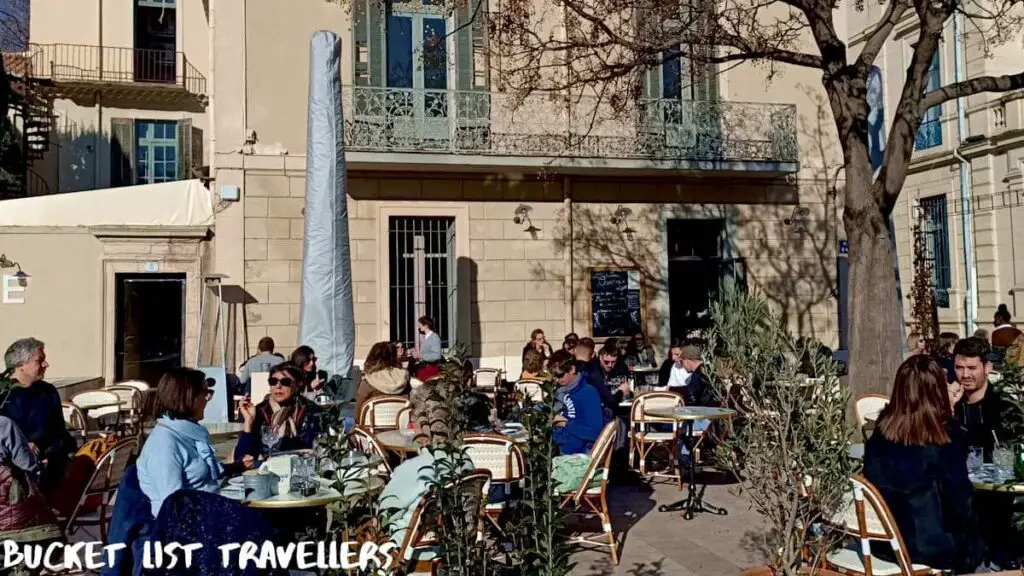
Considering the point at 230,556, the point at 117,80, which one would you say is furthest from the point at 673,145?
the point at 117,80

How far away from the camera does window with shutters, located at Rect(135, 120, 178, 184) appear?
63.7ft

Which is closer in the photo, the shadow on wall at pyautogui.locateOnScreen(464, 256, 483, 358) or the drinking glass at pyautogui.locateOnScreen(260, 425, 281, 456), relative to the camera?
the drinking glass at pyautogui.locateOnScreen(260, 425, 281, 456)

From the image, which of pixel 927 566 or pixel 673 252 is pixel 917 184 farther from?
pixel 927 566

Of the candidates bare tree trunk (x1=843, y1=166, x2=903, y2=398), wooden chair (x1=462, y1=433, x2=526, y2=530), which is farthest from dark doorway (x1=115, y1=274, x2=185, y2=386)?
bare tree trunk (x1=843, y1=166, x2=903, y2=398)

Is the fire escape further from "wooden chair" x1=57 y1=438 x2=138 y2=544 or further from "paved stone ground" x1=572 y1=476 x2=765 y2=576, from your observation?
"paved stone ground" x1=572 y1=476 x2=765 y2=576

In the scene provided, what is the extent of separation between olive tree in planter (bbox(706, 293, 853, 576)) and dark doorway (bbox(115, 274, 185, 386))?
1230 centimetres

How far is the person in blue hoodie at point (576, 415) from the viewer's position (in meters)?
6.24

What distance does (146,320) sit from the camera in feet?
46.0

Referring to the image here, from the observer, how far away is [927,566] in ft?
12.5

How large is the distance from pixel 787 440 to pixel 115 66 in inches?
803

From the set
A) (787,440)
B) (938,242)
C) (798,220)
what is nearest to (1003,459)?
(787,440)

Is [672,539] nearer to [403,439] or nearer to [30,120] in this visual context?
[403,439]

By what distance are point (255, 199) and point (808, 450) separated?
10.7 m

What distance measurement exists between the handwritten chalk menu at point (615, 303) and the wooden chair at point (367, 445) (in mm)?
7660
